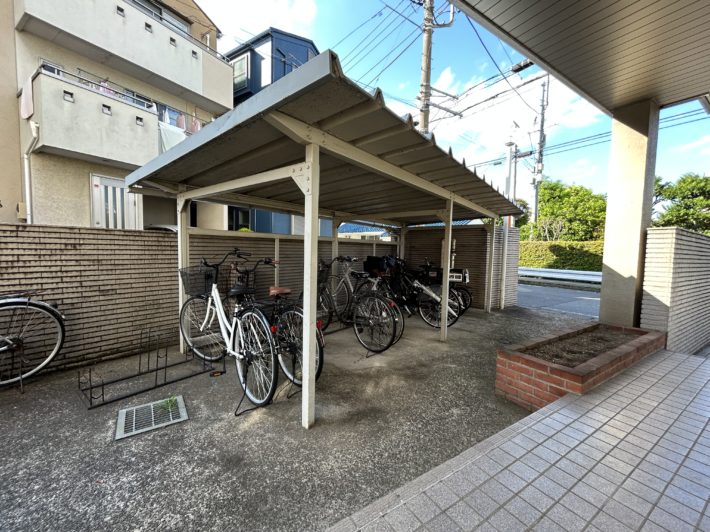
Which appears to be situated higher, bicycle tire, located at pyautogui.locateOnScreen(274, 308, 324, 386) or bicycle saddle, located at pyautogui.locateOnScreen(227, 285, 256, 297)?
bicycle saddle, located at pyautogui.locateOnScreen(227, 285, 256, 297)

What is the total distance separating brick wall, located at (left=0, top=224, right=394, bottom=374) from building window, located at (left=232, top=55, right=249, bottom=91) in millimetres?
9564

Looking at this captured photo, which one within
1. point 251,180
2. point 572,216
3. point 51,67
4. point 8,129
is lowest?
point 251,180

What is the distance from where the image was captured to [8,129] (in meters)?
5.43

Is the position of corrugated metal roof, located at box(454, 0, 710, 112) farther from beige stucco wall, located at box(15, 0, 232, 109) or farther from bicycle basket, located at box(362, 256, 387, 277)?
beige stucco wall, located at box(15, 0, 232, 109)

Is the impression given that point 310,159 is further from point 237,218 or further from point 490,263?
point 237,218

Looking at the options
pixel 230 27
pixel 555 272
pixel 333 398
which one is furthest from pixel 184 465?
pixel 555 272

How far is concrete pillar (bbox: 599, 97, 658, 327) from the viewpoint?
3.91 m

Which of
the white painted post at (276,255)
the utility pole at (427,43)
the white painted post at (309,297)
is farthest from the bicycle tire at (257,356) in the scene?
the utility pole at (427,43)

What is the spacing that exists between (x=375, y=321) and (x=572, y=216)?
63.9 ft


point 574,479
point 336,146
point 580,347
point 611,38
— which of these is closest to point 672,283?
point 580,347

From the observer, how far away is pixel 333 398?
261cm

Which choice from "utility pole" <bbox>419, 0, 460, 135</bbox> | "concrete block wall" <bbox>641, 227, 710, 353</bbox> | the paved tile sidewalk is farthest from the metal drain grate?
"utility pole" <bbox>419, 0, 460, 135</bbox>

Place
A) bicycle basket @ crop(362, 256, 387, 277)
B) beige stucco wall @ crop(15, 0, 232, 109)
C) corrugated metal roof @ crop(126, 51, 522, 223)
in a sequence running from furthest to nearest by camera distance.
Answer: beige stucco wall @ crop(15, 0, 232, 109) → bicycle basket @ crop(362, 256, 387, 277) → corrugated metal roof @ crop(126, 51, 522, 223)

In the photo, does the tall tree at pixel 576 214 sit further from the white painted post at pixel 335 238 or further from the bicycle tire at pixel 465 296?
the white painted post at pixel 335 238
